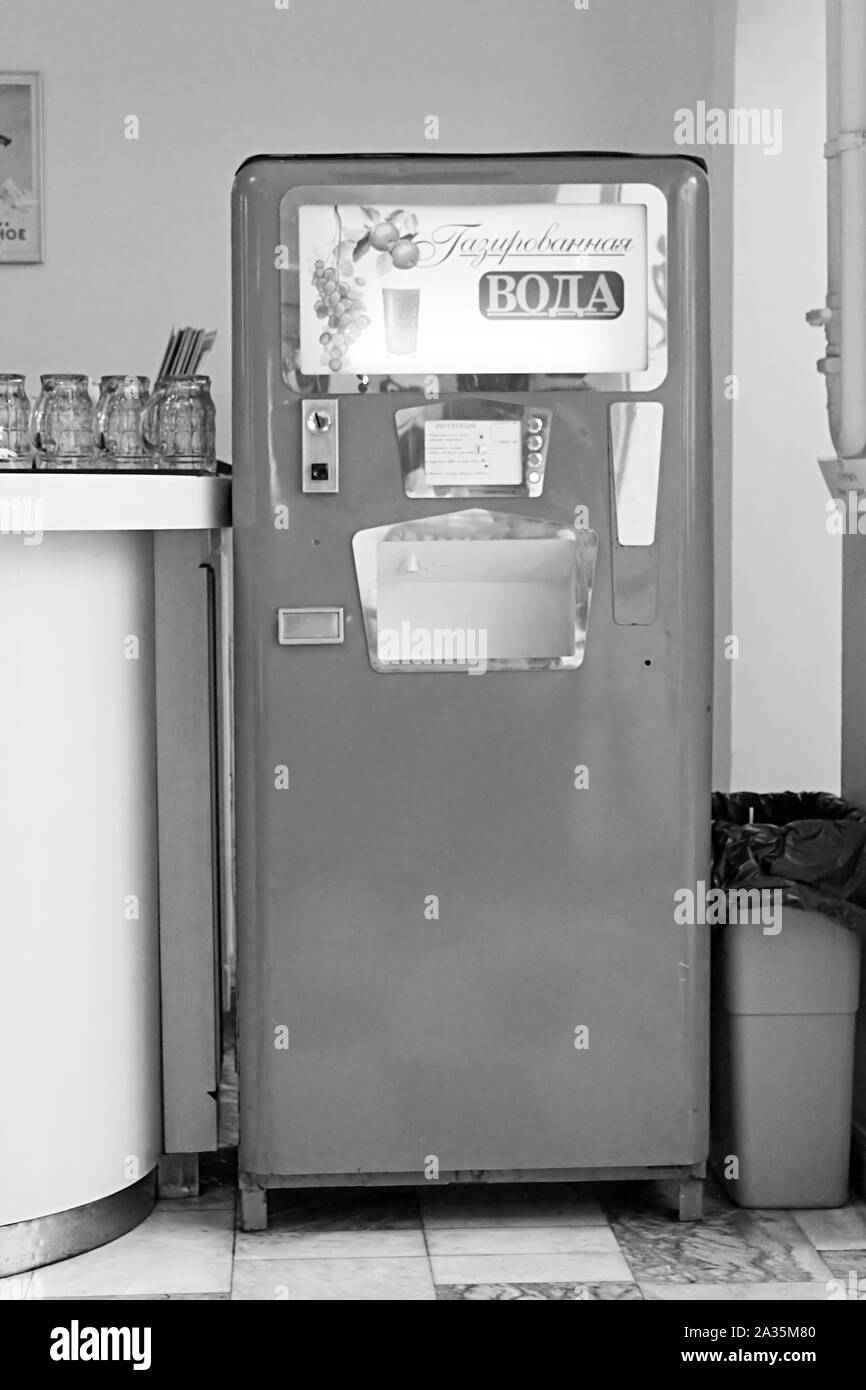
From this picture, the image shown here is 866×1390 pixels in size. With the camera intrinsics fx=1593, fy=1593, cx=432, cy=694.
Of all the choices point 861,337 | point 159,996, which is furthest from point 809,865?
point 159,996

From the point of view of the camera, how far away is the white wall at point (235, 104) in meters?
3.80

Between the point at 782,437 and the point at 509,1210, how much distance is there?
188cm

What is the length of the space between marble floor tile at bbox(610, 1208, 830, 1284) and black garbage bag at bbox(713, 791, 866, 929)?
0.52 metres

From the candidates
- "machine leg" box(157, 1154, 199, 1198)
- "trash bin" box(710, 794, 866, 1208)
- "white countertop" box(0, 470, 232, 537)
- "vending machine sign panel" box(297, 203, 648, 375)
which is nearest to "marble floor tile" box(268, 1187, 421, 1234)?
"machine leg" box(157, 1154, 199, 1198)

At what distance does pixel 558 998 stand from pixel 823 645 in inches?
57.6

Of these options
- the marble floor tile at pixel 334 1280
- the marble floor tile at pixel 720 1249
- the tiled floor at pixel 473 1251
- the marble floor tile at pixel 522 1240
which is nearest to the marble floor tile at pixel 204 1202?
the tiled floor at pixel 473 1251

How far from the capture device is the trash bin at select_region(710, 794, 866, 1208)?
259 centimetres

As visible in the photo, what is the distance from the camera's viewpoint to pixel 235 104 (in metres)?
3.82

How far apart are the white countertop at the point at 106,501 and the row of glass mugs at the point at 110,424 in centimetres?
8

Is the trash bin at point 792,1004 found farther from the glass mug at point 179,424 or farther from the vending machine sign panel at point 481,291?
the glass mug at point 179,424

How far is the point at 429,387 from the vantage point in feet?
7.98
